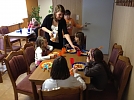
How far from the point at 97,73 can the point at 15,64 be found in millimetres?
1093

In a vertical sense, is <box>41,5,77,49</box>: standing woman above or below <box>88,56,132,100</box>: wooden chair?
above

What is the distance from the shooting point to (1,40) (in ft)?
10.4

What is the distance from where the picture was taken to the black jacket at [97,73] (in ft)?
5.27

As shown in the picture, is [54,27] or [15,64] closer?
[15,64]

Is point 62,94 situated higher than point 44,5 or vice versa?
point 44,5

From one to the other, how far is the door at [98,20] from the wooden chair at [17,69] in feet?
8.45

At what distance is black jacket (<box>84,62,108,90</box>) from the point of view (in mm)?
1607

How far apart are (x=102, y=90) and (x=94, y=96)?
139 mm

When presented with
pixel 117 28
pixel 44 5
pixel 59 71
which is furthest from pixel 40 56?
pixel 44 5

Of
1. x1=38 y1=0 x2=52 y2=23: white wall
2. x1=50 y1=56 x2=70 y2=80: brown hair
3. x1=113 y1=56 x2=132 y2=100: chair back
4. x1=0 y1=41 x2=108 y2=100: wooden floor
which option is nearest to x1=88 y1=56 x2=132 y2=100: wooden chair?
x1=113 y1=56 x2=132 y2=100: chair back

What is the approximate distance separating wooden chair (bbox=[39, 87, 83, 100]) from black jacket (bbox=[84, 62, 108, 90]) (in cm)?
37

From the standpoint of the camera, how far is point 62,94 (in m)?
1.20

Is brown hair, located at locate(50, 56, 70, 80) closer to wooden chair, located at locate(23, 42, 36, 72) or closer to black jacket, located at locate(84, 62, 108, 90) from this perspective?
black jacket, located at locate(84, 62, 108, 90)

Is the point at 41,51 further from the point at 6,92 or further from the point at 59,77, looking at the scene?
the point at 6,92
